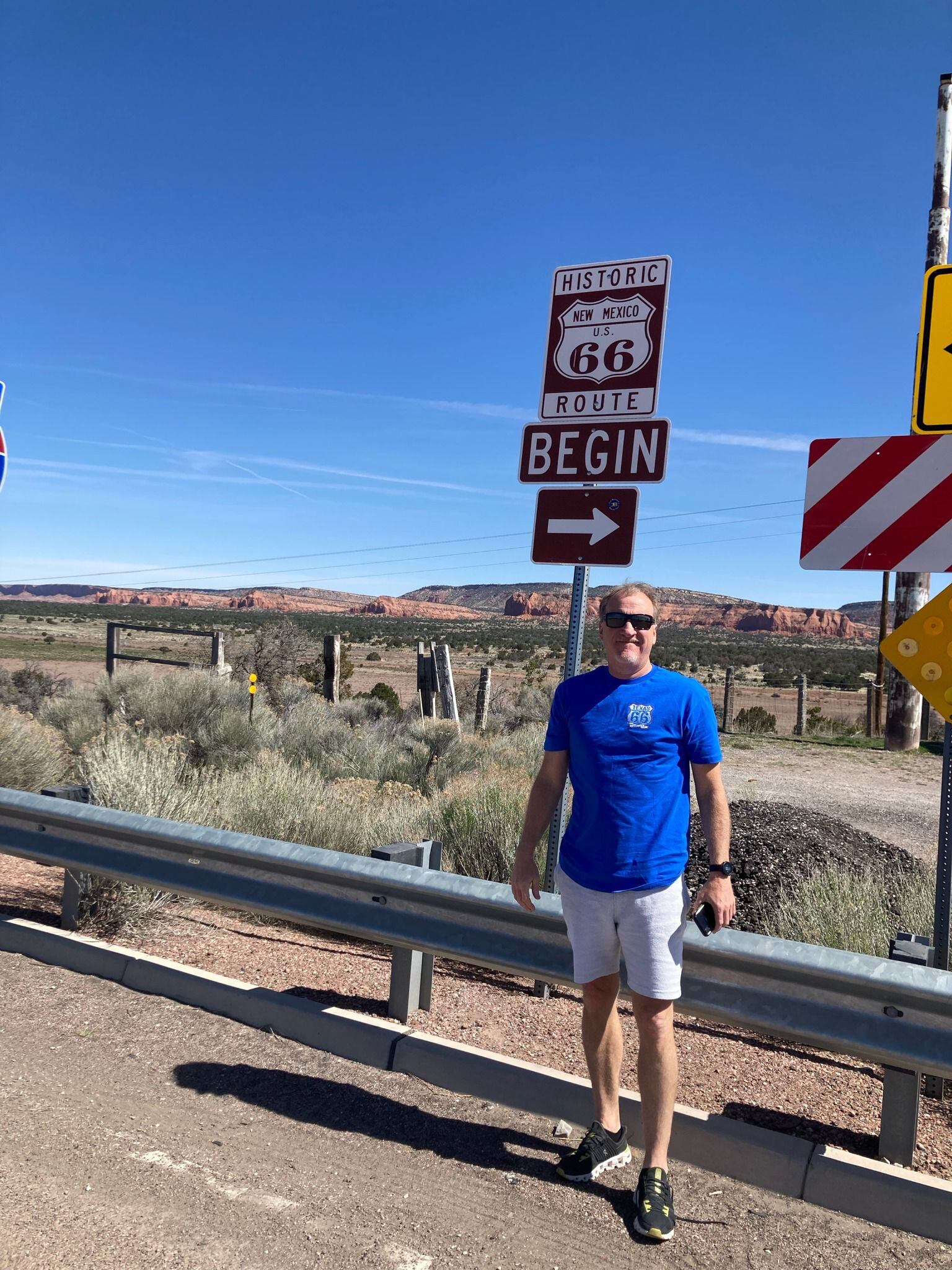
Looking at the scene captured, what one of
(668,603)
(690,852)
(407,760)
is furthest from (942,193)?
(668,603)

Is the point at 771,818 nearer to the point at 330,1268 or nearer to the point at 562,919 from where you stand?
the point at 562,919

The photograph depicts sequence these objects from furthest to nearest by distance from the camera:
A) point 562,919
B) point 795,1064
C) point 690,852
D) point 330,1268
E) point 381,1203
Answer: point 690,852, point 795,1064, point 562,919, point 381,1203, point 330,1268

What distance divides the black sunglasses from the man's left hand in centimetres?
84

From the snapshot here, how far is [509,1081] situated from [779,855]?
3.48m

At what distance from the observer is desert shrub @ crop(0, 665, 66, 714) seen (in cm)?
1844

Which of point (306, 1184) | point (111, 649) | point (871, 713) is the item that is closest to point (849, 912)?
point (306, 1184)

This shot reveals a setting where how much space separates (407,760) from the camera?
12078 mm

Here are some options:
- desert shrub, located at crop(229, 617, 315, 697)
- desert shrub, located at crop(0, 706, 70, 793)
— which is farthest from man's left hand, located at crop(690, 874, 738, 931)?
desert shrub, located at crop(229, 617, 315, 697)

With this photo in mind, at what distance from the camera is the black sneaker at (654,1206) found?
3107mm

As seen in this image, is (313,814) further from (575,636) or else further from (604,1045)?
(604,1045)

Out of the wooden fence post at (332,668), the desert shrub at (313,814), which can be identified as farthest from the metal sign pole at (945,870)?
the wooden fence post at (332,668)

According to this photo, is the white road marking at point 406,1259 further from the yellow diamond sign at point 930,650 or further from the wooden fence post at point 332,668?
the wooden fence post at point 332,668

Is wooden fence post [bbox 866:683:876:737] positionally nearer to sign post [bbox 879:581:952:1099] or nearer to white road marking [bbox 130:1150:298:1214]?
sign post [bbox 879:581:952:1099]

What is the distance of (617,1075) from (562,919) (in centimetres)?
59
